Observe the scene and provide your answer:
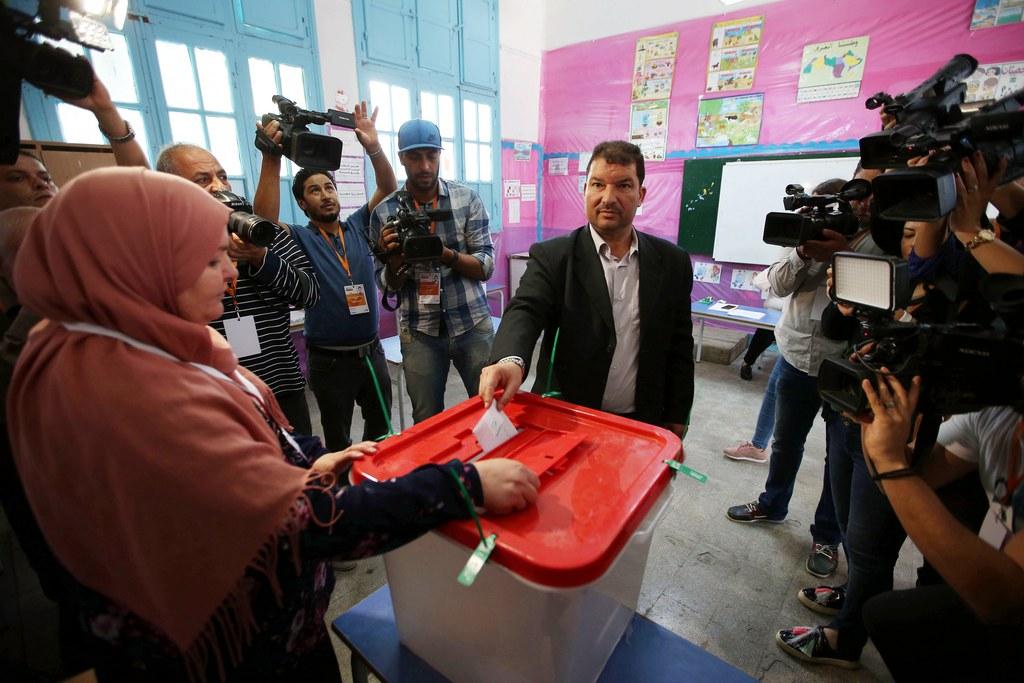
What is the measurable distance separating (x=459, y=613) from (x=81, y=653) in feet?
1.94

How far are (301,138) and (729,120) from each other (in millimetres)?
4219

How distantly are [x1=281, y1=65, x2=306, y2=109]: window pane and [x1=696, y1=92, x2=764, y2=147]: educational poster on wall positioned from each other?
360 cm

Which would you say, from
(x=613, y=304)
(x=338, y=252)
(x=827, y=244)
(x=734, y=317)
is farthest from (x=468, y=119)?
(x=827, y=244)

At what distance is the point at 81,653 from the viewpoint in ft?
2.36

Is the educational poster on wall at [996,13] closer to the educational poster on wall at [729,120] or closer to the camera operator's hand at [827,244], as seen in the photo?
the educational poster on wall at [729,120]

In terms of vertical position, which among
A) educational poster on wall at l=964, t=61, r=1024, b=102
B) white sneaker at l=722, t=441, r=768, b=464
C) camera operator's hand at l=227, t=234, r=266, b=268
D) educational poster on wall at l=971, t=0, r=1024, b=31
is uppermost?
educational poster on wall at l=971, t=0, r=1024, b=31

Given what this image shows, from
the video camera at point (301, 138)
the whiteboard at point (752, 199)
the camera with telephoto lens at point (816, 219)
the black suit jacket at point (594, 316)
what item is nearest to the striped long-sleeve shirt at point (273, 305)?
the video camera at point (301, 138)

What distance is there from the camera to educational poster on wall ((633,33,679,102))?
4.57 m

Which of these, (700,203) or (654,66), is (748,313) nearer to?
(700,203)

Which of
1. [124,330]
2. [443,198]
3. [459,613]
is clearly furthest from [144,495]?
[443,198]

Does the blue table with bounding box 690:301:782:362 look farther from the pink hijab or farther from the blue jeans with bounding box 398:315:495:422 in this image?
the pink hijab

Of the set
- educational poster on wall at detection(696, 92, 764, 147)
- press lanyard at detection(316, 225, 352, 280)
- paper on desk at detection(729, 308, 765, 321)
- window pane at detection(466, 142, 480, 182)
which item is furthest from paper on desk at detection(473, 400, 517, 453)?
educational poster on wall at detection(696, 92, 764, 147)

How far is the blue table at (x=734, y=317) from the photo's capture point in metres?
3.75

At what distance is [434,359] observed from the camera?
216 centimetres
